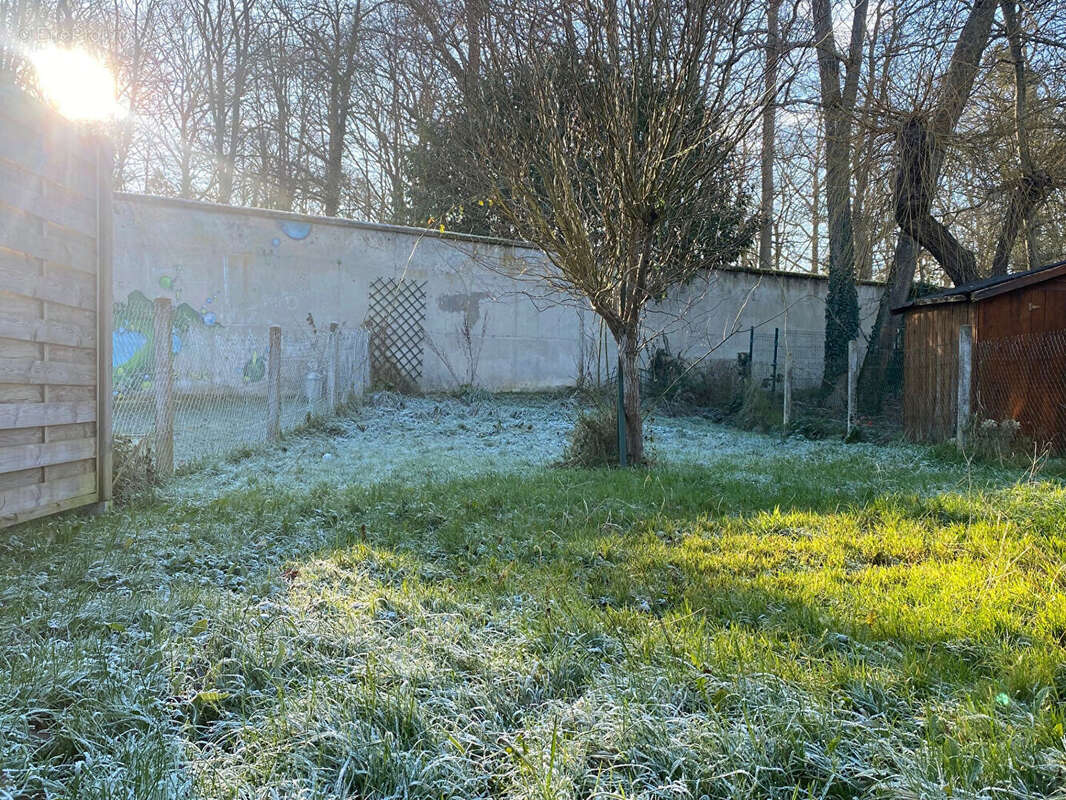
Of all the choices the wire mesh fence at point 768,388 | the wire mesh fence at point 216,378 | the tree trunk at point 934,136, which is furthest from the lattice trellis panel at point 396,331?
the tree trunk at point 934,136

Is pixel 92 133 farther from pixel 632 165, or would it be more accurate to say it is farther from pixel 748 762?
pixel 748 762

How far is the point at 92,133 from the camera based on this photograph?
430 centimetres

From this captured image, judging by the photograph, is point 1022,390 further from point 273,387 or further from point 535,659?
point 273,387

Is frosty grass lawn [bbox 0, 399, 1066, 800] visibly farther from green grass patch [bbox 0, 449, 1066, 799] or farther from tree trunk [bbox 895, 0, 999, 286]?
tree trunk [bbox 895, 0, 999, 286]

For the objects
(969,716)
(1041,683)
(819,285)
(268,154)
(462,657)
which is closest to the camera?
(969,716)

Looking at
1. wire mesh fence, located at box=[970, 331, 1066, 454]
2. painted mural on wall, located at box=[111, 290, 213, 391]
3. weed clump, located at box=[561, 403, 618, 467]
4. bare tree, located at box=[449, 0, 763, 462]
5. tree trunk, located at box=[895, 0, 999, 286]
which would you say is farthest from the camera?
painted mural on wall, located at box=[111, 290, 213, 391]

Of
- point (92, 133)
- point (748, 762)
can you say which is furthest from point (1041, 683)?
point (92, 133)

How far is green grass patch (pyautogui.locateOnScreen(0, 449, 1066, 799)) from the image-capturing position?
1571mm

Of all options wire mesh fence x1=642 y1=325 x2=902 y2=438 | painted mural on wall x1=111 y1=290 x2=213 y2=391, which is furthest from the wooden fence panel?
wire mesh fence x1=642 y1=325 x2=902 y2=438

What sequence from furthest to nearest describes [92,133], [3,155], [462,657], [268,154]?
[268,154] → [92,133] → [3,155] → [462,657]

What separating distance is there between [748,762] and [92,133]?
4.82 meters

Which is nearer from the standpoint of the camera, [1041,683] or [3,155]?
[1041,683]

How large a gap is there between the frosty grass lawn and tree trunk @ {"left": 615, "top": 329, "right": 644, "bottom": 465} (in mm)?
2233

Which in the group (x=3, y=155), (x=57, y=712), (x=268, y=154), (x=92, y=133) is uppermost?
(x=268, y=154)
